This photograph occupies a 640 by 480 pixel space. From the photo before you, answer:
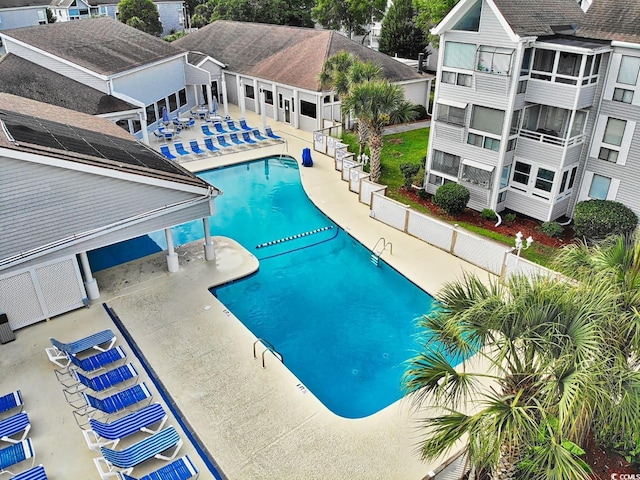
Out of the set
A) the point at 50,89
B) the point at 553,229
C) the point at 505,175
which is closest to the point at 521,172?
the point at 505,175

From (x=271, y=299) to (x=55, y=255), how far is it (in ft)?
23.7

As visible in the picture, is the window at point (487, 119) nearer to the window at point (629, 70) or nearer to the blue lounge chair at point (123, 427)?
the window at point (629, 70)

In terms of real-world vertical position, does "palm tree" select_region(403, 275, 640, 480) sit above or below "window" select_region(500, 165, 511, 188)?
above

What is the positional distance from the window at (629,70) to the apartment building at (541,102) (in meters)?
0.03

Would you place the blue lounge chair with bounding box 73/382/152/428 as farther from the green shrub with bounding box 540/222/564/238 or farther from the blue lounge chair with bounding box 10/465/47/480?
the green shrub with bounding box 540/222/564/238

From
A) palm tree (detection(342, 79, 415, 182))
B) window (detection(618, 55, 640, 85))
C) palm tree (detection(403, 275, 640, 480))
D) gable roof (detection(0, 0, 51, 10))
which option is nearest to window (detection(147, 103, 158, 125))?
palm tree (detection(342, 79, 415, 182))

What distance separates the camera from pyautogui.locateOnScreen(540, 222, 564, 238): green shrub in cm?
2047

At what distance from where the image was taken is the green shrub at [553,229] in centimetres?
2047

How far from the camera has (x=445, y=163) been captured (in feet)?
77.3

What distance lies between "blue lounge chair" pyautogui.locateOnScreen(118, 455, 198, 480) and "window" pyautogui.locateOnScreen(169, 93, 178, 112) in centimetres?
3176

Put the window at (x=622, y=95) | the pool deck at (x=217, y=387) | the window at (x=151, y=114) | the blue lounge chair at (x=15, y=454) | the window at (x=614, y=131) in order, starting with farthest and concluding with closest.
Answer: the window at (x=151, y=114), the window at (x=614, y=131), the window at (x=622, y=95), the pool deck at (x=217, y=387), the blue lounge chair at (x=15, y=454)

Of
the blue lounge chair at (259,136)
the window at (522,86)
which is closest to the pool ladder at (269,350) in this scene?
the window at (522,86)

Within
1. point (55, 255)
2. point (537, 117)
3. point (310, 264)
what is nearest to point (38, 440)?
point (55, 255)

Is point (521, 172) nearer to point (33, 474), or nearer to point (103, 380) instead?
point (103, 380)
